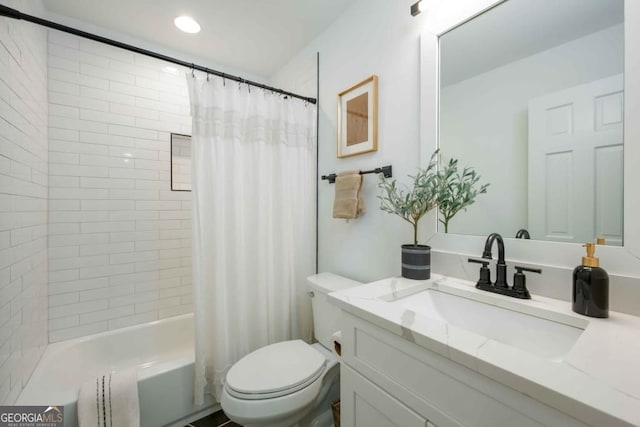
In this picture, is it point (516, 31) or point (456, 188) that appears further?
point (456, 188)

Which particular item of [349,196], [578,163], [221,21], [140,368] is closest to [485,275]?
[578,163]

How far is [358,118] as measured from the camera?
156 centimetres

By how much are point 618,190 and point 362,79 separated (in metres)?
1.24

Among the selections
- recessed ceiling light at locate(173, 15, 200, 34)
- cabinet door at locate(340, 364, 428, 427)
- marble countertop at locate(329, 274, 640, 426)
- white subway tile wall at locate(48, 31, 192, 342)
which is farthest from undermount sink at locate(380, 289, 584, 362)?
recessed ceiling light at locate(173, 15, 200, 34)

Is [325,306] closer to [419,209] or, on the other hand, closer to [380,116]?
[419,209]

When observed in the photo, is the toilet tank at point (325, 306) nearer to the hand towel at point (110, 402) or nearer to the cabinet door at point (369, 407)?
the cabinet door at point (369, 407)

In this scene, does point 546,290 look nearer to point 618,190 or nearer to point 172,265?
point 618,190

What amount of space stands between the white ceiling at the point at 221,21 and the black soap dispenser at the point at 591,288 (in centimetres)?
174

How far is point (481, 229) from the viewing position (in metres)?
1.06

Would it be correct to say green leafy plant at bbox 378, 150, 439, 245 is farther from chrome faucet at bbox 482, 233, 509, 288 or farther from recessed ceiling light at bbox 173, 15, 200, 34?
recessed ceiling light at bbox 173, 15, 200, 34

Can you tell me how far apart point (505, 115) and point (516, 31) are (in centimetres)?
31

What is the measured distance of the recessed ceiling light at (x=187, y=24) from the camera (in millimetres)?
1682

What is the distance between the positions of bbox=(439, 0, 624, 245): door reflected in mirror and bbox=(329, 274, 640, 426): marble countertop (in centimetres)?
27

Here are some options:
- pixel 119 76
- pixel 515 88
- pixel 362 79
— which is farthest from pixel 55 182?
pixel 515 88
